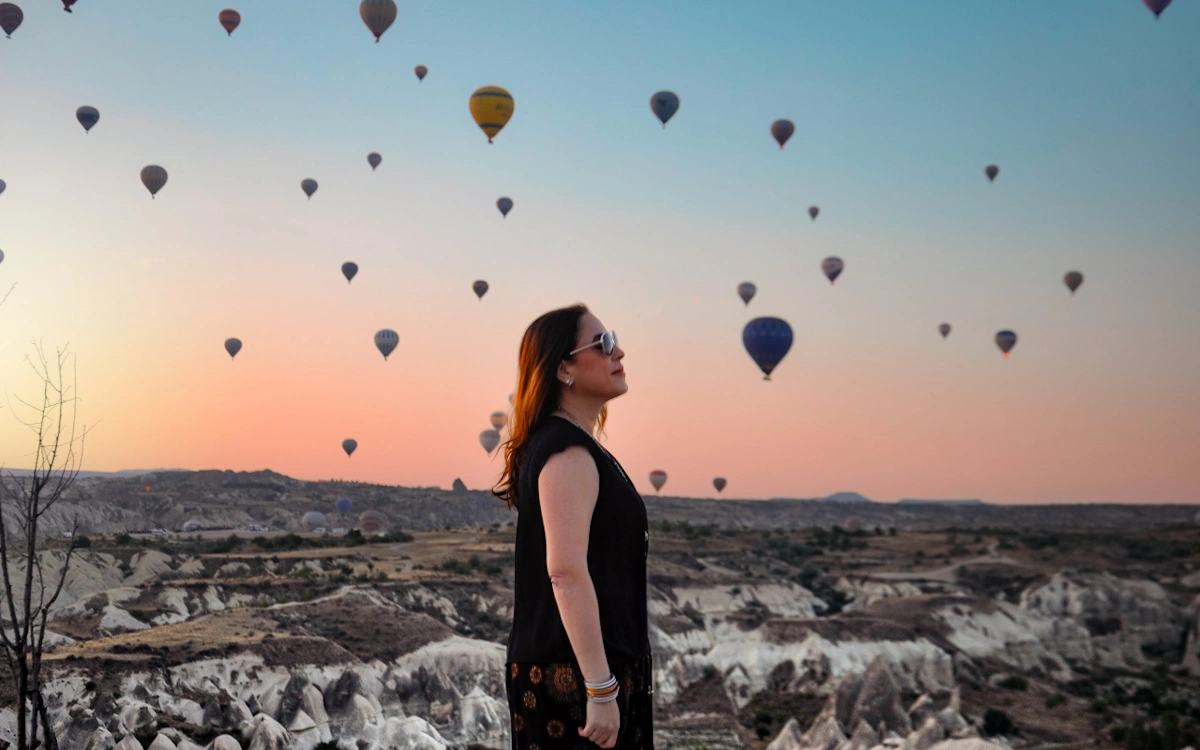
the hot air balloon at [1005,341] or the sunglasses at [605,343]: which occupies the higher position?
the hot air balloon at [1005,341]

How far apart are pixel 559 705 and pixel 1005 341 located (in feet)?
286

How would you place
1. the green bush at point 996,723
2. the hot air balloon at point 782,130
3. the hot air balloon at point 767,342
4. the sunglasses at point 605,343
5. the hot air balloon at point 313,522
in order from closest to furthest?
the sunglasses at point 605,343 < the green bush at point 996,723 < the hot air balloon at point 767,342 < the hot air balloon at point 782,130 < the hot air balloon at point 313,522

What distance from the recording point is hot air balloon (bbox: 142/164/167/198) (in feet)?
192

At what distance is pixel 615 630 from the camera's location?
13.6 feet

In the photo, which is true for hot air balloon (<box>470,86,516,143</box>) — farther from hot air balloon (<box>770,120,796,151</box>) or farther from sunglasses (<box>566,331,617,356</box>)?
sunglasses (<box>566,331,617,356</box>)

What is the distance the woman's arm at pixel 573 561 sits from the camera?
392 centimetres

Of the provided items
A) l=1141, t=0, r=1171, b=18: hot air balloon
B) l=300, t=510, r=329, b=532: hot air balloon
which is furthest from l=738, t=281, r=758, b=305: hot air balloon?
l=300, t=510, r=329, b=532: hot air balloon

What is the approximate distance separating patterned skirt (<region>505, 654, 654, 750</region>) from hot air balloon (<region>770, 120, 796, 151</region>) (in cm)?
6514

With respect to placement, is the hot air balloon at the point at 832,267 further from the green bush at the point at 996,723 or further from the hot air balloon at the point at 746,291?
the green bush at the point at 996,723

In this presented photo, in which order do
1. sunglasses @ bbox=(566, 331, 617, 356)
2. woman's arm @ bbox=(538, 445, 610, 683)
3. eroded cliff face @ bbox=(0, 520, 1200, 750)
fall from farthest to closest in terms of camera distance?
1. eroded cliff face @ bbox=(0, 520, 1200, 750)
2. sunglasses @ bbox=(566, 331, 617, 356)
3. woman's arm @ bbox=(538, 445, 610, 683)

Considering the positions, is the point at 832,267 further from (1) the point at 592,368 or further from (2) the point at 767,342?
(1) the point at 592,368

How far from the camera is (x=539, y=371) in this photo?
439 centimetres

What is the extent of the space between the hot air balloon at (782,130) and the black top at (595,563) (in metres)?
65.0

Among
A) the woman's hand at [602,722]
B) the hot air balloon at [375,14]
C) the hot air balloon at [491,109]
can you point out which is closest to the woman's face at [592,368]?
the woman's hand at [602,722]
